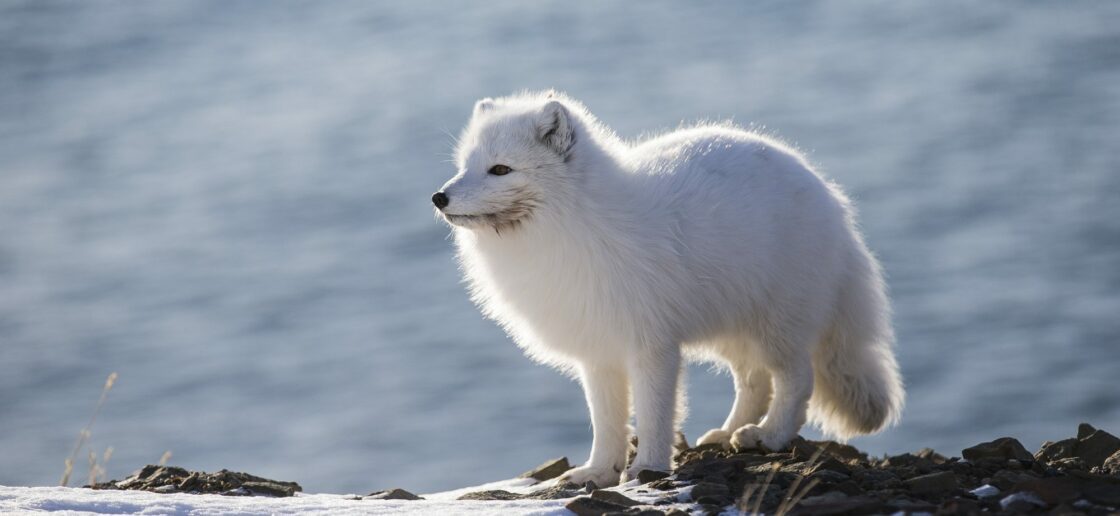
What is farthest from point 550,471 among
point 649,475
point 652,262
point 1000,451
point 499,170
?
point 1000,451

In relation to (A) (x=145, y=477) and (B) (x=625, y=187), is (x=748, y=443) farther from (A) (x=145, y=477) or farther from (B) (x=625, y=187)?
(A) (x=145, y=477)

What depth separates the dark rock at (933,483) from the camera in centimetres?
487

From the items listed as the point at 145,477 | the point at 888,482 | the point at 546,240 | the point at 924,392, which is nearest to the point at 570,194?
the point at 546,240

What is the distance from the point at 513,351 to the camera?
20.6 meters

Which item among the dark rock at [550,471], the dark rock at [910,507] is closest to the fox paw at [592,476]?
the dark rock at [550,471]

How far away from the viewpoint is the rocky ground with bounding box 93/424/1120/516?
15.0ft

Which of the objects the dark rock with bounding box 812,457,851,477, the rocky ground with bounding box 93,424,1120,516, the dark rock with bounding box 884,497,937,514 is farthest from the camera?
the dark rock with bounding box 812,457,851,477

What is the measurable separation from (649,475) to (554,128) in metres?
1.49

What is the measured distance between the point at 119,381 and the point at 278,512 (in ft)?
53.7

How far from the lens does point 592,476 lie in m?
6.17

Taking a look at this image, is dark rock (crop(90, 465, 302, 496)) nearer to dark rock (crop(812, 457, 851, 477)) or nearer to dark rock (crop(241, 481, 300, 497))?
dark rock (crop(241, 481, 300, 497))

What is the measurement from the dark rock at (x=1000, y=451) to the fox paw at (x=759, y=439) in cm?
90

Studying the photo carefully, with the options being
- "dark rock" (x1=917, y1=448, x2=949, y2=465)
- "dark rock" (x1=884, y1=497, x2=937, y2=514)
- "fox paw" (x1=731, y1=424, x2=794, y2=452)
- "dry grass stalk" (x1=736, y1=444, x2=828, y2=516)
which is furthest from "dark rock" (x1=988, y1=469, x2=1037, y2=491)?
"fox paw" (x1=731, y1=424, x2=794, y2=452)

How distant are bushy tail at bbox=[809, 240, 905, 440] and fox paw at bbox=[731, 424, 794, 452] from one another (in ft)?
1.67
